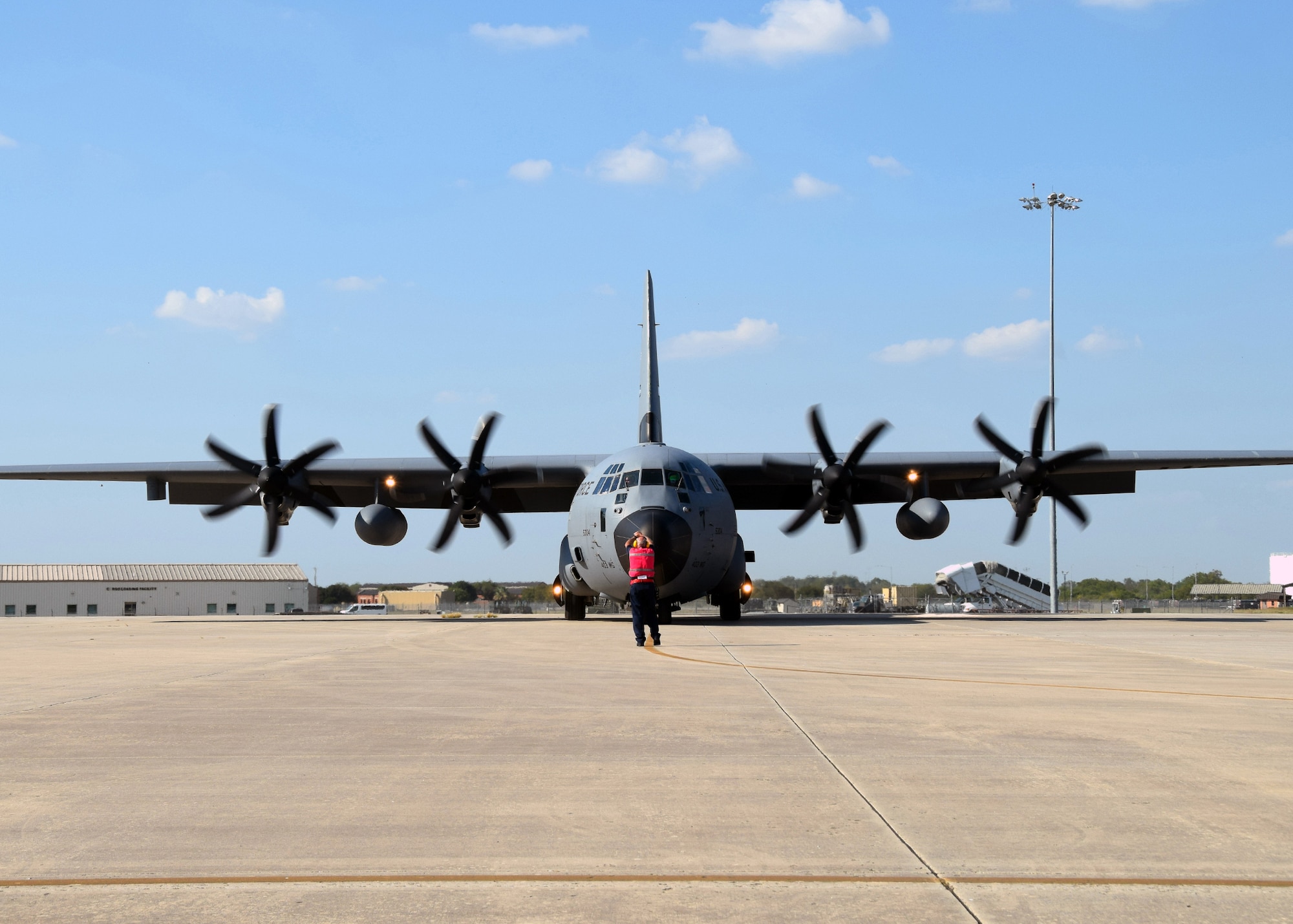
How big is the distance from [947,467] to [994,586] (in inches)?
1697

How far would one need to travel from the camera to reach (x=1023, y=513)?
105 ft

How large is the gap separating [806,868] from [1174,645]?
54.2 ft

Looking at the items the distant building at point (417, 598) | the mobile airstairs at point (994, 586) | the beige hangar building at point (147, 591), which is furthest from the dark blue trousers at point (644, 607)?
the distant building at point (417, 598)

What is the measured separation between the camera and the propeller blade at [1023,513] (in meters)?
31.6

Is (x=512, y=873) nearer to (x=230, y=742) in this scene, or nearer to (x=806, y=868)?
(x=806, y=868)

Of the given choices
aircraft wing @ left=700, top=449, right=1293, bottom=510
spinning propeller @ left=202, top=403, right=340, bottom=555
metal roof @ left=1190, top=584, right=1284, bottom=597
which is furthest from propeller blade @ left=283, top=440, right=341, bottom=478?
metal roof @ left=1190, top=584, right=1284, bottom=597

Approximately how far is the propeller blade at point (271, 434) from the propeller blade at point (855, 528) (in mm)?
16789

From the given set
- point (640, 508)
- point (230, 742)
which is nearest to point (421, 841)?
point (230, 742)

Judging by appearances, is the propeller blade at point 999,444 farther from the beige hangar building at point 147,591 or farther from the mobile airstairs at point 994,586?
the beige hangar building at point 147,591

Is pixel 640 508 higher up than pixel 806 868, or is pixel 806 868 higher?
pixel 640 508

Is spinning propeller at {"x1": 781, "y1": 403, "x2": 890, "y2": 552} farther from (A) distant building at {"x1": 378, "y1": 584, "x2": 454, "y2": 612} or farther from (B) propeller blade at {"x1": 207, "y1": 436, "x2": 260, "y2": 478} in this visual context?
(A) distant building at {"x1": 378, "y1": 584, "x2": 454, "y2": 612}

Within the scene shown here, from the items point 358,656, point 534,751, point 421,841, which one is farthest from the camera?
point 358,656

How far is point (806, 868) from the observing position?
427 cm

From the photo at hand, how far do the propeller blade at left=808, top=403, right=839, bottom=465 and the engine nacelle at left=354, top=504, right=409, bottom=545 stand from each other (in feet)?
38.5
